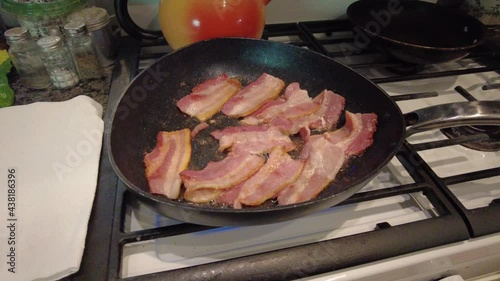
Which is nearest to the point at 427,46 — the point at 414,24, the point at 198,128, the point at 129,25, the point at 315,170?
the point at 414,24

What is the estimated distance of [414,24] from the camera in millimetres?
914

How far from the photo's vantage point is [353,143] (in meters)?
0.61

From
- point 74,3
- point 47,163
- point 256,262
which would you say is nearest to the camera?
point 256,262

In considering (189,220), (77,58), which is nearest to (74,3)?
(77,58)

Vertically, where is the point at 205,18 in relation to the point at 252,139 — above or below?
above

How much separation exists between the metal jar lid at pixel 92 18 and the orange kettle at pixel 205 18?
39 millimetres

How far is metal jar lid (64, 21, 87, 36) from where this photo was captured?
2.28 ft

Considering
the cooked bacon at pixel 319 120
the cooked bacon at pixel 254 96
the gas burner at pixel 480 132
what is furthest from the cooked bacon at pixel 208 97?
the gas burner at pixel 480 132

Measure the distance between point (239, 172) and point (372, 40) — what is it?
445 mm

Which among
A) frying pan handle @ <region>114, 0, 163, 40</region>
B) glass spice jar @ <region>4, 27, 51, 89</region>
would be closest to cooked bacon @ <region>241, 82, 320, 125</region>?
frying pan handle @ <region>114, 0, 163, 40</region>

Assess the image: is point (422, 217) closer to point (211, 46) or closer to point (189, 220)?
point (189, 220)

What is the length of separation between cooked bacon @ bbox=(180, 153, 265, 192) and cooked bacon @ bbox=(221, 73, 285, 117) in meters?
0.13

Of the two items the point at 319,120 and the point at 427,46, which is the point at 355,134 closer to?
the point at 319,120

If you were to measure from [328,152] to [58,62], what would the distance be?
1.86ft
